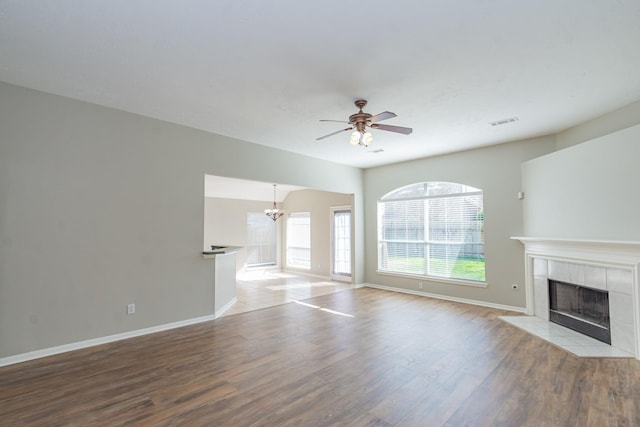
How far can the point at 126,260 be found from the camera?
12.5ft

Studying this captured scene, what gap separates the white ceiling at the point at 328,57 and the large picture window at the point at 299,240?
5.60 m

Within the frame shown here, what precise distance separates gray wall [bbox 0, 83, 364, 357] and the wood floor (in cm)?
41

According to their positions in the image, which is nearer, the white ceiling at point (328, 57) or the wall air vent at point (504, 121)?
the white ceiling at point (328, 57)

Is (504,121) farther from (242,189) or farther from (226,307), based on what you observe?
(242,189)

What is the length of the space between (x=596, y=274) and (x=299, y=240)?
7.33 m

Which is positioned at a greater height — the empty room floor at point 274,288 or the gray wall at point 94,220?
the gray wall at point 94,220

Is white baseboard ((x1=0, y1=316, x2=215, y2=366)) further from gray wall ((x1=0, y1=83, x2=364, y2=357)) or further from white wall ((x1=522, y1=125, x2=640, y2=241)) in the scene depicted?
white wall ((x1=522, y1=125, x2=640, y2=241))

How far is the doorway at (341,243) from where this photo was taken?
26.9 feet

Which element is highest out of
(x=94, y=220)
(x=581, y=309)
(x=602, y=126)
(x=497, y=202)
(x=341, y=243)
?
(x=602, y=126)

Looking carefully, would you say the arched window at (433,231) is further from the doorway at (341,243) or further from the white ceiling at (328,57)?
the white ceiling at (328,57)

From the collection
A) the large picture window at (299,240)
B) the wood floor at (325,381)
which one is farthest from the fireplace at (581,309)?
the large picture window at (299,240)

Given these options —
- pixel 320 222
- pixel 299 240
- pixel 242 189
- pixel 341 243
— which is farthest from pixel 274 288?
pixel 242 189

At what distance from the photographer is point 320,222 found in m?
8.95

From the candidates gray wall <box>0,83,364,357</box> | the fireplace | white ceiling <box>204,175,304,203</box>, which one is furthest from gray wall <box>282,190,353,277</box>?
the fireplace
